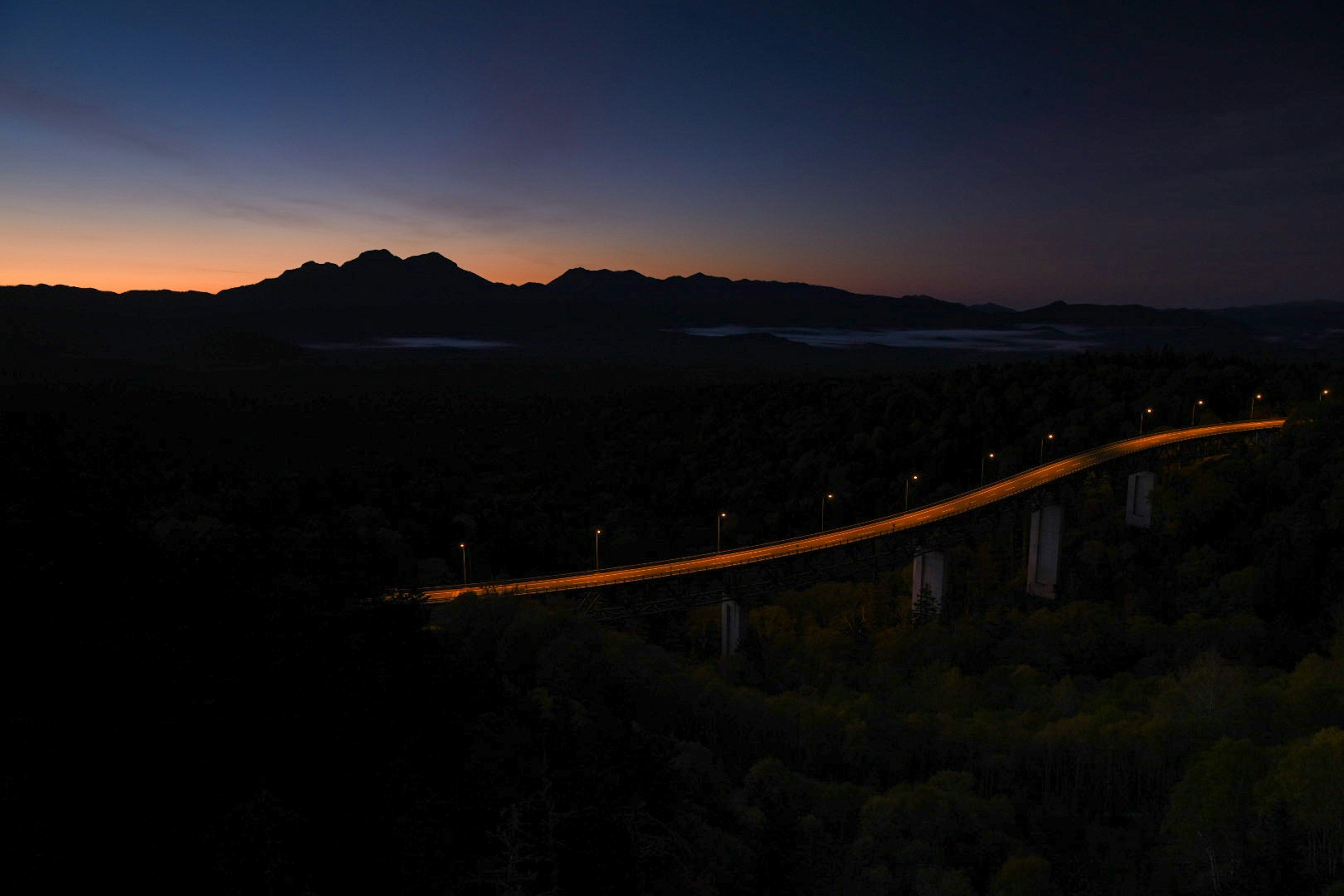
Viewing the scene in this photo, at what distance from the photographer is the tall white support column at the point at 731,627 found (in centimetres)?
5953

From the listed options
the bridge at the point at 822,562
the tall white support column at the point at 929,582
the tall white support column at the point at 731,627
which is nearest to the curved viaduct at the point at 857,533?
the bridge at the point at 822,562

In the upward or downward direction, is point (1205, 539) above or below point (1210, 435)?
below

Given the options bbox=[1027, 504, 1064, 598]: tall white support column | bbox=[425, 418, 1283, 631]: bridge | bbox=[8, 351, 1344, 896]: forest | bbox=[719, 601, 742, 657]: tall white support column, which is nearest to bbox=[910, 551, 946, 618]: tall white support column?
bbox=[425, 418, 1283, 631]: bridge

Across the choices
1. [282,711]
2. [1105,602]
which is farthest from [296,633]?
[1105,602]

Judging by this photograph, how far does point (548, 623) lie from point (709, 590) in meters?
18.5

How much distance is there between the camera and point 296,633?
25.5 meters

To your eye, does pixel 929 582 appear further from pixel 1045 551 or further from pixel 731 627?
pixel 731 627

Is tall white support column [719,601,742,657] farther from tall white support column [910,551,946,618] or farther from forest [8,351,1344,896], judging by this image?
tall white support column [910,551,946,618]

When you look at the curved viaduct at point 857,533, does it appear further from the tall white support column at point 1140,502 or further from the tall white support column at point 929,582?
the tall white support column at point 929,582

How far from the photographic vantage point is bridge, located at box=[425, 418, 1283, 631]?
5391 centimetres

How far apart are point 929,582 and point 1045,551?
17.5m

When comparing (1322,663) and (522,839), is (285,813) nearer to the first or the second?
(522,839)

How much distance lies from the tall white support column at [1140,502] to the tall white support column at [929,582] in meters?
31.2

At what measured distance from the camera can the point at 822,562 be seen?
62531mm
